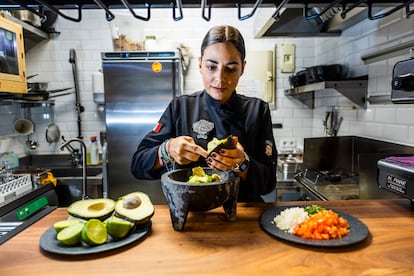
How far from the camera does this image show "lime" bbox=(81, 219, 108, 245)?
2.29 ft

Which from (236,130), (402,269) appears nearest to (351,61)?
(236,130)

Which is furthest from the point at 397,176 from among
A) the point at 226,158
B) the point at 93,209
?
the point at 93,209

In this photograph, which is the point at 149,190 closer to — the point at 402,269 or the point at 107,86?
the point at 107,86

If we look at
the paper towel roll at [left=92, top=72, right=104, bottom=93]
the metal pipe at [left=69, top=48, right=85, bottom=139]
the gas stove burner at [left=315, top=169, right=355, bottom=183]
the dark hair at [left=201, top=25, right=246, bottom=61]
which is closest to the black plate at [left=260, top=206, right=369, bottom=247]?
the dark hair at [left=201, top=25, right=246, bottom=61]

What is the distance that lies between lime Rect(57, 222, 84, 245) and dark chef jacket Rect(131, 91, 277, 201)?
468 millimetres

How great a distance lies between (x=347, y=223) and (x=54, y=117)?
321cm

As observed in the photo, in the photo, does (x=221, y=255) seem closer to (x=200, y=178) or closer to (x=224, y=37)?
(x=200, y=178)

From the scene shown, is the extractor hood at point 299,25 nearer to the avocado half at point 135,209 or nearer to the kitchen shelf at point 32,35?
the avocado half at point 135,209

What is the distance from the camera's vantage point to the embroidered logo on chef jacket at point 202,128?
50.5 inches

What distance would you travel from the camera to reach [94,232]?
0.71 meters

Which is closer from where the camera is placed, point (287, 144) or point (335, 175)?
point (335, 175)

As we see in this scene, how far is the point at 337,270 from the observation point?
0.60m

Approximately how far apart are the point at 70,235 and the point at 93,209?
0.11 m

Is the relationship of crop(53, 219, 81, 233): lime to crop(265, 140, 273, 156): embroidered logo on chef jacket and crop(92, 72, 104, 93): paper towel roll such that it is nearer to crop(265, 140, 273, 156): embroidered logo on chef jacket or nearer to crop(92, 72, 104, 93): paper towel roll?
crop(265, 140, 273, 156): embroidered logo on chef jacket
